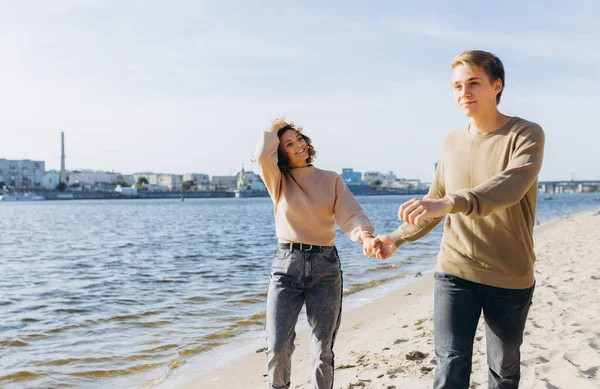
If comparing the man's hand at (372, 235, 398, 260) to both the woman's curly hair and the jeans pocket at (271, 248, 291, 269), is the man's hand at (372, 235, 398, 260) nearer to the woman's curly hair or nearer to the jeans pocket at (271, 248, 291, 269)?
the jeans pocket at (271, 248, 291, 269)

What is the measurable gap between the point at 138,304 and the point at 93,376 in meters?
4.89

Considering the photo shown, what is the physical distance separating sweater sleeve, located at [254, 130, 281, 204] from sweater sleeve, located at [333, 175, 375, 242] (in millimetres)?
Answer: 439

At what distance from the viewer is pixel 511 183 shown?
109 inches

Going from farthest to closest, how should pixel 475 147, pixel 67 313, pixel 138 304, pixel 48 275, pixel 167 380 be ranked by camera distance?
pixel 48 275
pixel 138 304
pixel 67 313
pixel 167 380
pixel 475 147

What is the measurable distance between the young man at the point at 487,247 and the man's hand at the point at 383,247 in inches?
13.4

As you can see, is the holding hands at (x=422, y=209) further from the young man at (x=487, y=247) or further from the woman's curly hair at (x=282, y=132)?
the woman's curly hair at (x=282, y=132)

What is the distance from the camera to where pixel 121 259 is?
72.7 feet

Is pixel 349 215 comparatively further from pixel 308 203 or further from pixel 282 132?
pixel 282 132

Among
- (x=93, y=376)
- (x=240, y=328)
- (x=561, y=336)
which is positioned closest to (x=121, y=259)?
(x=240, y=328)

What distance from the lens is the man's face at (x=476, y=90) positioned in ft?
10.1

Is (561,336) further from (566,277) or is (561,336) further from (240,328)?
(240,328)

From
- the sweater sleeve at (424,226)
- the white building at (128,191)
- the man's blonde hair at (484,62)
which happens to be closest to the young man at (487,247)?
the man's blonde hair at (484,62)

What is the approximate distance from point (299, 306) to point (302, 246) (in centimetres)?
41

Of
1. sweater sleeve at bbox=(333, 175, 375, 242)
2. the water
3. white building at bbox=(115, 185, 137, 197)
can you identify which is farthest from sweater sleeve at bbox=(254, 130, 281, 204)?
white building at bbox=(115, 185, 137, 197)
